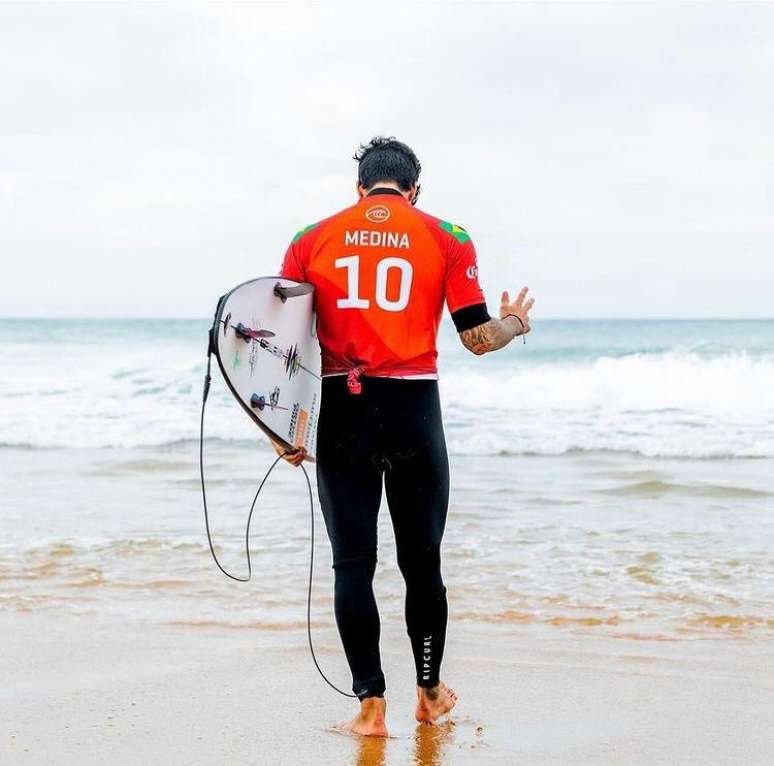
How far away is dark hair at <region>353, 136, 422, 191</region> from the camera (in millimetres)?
3178

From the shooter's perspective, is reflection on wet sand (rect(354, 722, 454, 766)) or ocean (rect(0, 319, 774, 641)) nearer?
reflection on wet sand (rect(354, 722, 454, 766))

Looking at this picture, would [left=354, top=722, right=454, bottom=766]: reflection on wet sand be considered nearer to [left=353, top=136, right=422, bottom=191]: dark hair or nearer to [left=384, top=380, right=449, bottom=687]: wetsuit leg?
[left=384, top=380, right=449, bottom=687]: wetsuit leg

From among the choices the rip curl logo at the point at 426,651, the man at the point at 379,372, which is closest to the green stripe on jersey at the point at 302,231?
the man at the point at 379,372

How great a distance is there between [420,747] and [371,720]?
0.17m

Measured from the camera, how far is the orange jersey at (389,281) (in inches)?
119

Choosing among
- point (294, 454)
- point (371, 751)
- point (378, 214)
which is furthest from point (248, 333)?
point (371, 751)

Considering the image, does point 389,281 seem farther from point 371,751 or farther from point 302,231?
point 371,751

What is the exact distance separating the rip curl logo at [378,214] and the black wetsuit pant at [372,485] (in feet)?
1.47

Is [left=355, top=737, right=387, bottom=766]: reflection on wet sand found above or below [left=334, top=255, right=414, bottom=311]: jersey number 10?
below

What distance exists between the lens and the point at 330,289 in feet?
10.1

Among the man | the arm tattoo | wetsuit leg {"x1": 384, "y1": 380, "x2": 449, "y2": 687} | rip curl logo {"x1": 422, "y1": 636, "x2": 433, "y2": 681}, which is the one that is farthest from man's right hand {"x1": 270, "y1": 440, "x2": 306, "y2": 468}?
rip curl logo {"x1": 422, "y1": 636, "x2": 433, "y2": 681}

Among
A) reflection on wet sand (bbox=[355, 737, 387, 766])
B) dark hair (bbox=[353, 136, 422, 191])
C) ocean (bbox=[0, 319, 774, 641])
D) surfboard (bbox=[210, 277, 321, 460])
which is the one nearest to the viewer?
reflection on wet sand (bbox=[355, 737, 387, 766])

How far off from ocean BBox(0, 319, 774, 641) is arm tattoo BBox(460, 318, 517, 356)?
187 cm

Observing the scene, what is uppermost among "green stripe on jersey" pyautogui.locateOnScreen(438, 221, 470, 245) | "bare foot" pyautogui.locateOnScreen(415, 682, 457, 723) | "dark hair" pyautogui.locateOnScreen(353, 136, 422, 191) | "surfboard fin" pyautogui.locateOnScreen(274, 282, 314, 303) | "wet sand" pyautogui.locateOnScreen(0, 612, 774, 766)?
"dark hair" pyautogui.locateOnScreen(353, 136, 422, 191)
